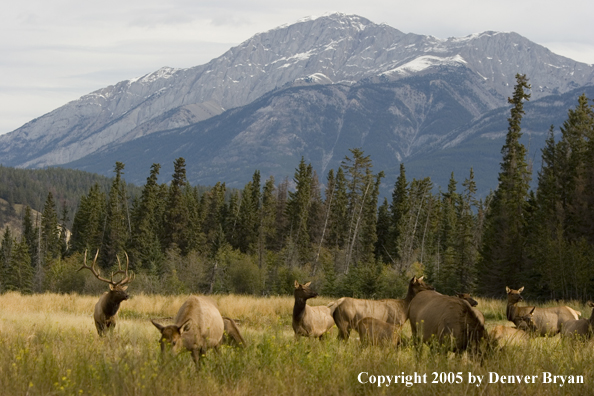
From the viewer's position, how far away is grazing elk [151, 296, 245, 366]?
31.2ft

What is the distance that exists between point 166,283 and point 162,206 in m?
36.9

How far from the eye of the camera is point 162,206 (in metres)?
89.1

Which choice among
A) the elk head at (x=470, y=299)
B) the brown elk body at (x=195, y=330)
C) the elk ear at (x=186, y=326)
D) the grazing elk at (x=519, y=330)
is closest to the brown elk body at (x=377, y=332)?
the grazing elk at (x=519, y=330)

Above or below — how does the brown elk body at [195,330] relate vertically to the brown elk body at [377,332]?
above

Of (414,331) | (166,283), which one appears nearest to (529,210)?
(166,283)

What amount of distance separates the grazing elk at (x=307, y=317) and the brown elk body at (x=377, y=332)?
193cm

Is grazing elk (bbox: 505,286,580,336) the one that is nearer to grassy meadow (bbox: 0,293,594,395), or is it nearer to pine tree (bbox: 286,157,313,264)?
grassy meadow (bbox: 0,293,594,395)

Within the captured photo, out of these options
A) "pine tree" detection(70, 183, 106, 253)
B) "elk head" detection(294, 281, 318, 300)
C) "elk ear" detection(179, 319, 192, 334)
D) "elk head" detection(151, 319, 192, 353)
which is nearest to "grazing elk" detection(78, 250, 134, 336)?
"elk ear" detection(179, 319, 192, 334)

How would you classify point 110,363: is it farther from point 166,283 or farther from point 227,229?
point 227,229

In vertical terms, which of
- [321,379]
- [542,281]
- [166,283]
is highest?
[321,379]

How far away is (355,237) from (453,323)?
64.2m

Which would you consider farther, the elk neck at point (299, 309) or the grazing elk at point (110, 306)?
the elk neck at point (299, 309)

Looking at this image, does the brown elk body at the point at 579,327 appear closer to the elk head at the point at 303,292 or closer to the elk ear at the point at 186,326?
the elk head at the point at 303,292

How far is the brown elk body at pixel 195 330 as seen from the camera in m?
9.52
